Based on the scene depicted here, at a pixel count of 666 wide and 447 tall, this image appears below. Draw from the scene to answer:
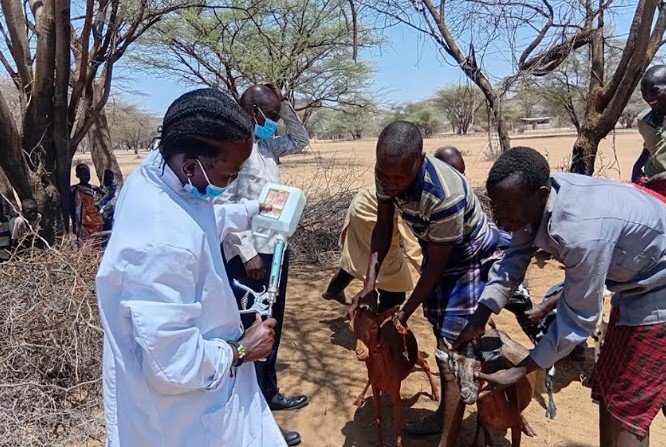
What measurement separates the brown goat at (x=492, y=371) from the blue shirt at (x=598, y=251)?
0.35 meters

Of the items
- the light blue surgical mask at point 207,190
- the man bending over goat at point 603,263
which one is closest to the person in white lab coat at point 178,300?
the light blue surgical mask at point 207,190

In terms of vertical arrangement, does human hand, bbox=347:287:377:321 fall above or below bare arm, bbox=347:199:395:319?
below

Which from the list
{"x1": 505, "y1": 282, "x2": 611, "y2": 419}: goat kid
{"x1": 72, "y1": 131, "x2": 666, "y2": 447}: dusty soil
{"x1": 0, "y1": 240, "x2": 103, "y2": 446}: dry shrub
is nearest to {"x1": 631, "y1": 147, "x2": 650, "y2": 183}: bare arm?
{"x1": 72, "y1": 131, "x2": 666, "y2": 447}: dusty soil

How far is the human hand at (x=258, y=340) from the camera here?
143 cm

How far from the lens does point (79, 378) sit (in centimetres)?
296

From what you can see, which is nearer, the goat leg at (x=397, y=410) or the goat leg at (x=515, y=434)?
the goat leg at (x=515, y=434)

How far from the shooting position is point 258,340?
145 centimetres

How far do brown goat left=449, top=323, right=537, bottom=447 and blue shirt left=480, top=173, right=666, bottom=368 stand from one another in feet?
1.15

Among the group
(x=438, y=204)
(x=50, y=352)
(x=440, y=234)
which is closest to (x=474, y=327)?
(x=440, y=234)

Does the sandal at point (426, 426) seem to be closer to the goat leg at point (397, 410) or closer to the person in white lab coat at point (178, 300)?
the goat leg at point (397, 410)

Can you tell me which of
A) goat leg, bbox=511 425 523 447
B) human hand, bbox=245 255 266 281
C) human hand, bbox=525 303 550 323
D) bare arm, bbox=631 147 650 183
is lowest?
goat leg, bbox=511 425 523 447

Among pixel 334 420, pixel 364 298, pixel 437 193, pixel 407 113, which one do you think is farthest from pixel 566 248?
pixel 407 113

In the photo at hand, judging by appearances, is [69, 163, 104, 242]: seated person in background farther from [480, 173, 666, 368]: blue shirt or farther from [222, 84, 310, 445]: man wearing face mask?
[480, 173, 666, 368]: blue shirt

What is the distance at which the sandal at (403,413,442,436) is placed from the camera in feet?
9.09
